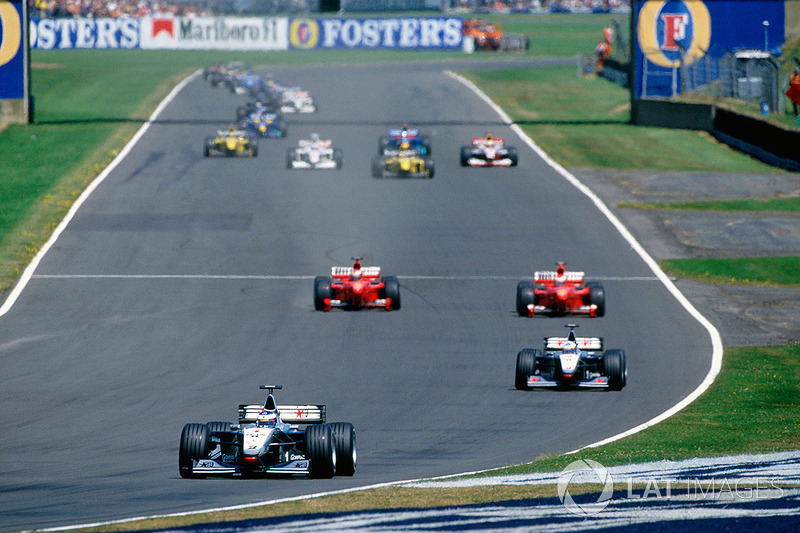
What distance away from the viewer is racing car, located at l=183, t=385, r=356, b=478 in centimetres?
1627

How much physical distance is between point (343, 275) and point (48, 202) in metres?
15.3

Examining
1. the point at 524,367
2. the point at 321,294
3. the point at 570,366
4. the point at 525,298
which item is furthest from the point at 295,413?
the point at 525,298

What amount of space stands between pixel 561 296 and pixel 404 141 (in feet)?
69.7

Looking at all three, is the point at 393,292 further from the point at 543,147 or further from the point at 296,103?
the point at 296,103

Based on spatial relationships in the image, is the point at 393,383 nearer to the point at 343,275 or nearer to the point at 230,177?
the point at 343,275

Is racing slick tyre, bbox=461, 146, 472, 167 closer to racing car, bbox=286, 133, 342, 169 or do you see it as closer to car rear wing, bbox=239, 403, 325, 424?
racing car, bbox=286, 133, 342, 169

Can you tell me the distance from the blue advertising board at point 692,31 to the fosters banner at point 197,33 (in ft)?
109

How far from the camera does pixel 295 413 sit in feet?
57.3

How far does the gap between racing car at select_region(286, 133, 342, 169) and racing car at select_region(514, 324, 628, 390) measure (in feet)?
84.7

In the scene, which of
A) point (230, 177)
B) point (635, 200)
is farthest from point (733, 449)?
point (230, 177)

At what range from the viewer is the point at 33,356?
82.2 ft

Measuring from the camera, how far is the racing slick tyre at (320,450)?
53.2ft

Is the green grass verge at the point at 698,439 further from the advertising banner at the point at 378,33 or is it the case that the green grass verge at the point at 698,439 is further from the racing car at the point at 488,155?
the advertising banner at the point at 378,33

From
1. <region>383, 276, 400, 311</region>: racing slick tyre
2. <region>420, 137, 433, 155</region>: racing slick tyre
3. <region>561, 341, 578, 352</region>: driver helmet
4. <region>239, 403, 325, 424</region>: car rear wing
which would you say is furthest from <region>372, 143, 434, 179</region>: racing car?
<region>239, 403, 325, 424</region>: car rear wing
